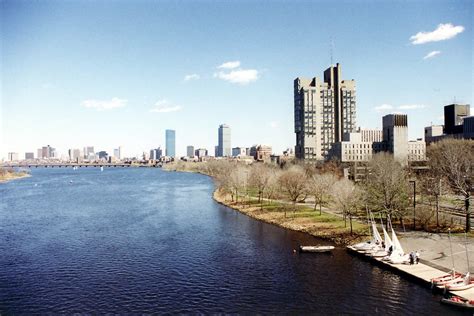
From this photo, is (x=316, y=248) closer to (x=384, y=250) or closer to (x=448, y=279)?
(x=384, y=250)

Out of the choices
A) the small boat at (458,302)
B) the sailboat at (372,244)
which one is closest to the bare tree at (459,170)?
the sailboat at (372,244)

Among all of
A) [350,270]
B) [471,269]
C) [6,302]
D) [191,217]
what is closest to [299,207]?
[191,217]

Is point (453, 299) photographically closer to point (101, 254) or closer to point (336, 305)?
point (336, 305)

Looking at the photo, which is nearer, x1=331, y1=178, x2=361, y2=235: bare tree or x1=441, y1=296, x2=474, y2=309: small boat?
x1=441, y1=296, x2=474, y2=309: small boat

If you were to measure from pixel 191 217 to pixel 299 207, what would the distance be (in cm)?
2837

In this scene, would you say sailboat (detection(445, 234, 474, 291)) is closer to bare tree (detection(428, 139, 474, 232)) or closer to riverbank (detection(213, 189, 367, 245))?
riverbank (detection(213, 189, 367, 245))

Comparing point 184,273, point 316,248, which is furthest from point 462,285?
point 184,273

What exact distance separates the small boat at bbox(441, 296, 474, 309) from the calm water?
2.97 ft

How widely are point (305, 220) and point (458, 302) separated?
48786 mm

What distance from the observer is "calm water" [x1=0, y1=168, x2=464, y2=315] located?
44406 mm

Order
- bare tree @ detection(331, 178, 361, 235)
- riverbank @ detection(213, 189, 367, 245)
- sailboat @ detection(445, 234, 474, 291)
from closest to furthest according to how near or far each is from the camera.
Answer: sailboat @ detection(445, 234, 474, 291)
riverbank @ detection(213, 189, 367, 245)
bare tree @ detection(331, 178, 361, 235)

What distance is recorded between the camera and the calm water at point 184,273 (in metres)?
44.4

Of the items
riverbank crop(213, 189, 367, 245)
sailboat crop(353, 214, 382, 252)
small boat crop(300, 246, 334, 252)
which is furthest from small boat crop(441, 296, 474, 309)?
riverbank crop(213, 189, 367, 245)

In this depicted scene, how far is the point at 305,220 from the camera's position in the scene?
90.4 meters
